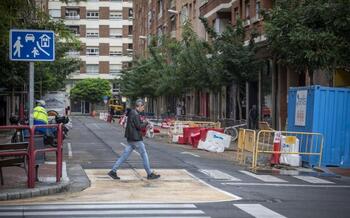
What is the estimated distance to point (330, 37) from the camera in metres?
21.0

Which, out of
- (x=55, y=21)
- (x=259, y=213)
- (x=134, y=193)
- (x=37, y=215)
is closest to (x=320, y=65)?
(x=55, y=21)

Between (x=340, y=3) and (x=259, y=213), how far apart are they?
36.4ft

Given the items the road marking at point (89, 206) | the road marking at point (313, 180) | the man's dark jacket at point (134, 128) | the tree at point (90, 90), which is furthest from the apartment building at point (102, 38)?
the road marking at point (89, 206)

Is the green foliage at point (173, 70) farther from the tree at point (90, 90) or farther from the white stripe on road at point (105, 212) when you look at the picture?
the tree at point (90, 90)

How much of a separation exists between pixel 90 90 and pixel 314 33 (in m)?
85.1

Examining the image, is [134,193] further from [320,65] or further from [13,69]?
[13,69]

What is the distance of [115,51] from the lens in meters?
111

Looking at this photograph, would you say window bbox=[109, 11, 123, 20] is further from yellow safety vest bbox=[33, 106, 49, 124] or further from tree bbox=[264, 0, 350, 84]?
yellow safety vest bbox=[33, 106, 49, 124]

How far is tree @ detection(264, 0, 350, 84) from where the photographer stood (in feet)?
68.2

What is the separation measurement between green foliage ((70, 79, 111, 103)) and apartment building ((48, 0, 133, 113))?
10.4ft

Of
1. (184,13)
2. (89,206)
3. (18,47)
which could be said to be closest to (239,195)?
(89,206)

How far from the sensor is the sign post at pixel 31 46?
1442cm

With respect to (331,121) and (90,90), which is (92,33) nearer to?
(90,90)

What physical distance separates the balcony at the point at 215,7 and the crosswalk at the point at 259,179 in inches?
1098
